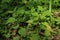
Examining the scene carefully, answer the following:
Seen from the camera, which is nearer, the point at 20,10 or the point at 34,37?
the point at 34,37

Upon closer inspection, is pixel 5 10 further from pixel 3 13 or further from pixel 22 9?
pixel 22 9

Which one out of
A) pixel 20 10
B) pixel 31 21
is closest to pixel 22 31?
pixel 31 21

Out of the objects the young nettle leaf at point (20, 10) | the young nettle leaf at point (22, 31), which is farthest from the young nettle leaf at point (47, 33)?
the young nettle leaf at point (20, 10)

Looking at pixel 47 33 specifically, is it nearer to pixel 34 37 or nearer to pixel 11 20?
pixel 34 37

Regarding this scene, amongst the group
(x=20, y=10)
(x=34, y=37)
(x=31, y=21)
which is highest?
(x=20, y=10)

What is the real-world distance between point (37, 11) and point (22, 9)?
0.76 feet

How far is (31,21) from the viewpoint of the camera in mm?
2664

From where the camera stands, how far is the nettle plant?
2.63m

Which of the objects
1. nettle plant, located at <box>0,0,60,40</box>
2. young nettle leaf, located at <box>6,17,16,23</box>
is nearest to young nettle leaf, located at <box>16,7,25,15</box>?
nettle plant, located at <box>0,0,60,40</box>

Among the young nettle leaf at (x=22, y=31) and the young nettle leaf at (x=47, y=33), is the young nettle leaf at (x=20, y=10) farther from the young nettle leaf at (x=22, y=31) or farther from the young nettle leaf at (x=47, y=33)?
the young nettle leaf at (x=47, y=33)

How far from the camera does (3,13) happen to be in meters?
2.97

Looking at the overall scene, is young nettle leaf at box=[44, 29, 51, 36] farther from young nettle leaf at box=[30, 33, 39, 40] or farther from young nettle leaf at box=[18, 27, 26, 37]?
young nettle leaf at box=[18, 27, 26, 37]

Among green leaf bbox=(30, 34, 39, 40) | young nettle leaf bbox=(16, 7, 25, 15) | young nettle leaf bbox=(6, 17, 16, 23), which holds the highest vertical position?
young nettle leaf bbox=(16, 7, 25, 15)

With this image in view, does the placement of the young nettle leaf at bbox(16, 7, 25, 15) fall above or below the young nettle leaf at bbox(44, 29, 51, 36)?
above
